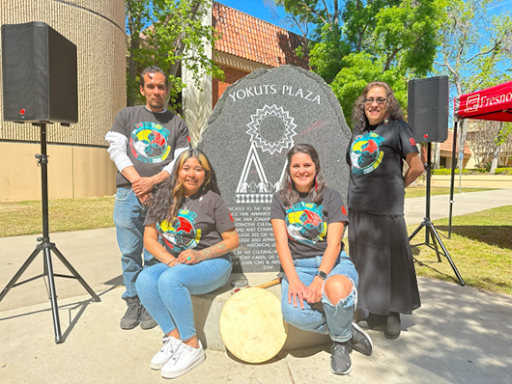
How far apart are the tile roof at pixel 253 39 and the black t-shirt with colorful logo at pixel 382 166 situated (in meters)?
14.7

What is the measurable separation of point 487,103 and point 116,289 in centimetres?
541

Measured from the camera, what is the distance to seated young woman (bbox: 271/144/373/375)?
7.34ft

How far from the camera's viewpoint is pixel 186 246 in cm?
259

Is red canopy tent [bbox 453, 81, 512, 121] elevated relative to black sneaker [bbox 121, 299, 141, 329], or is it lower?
elevated

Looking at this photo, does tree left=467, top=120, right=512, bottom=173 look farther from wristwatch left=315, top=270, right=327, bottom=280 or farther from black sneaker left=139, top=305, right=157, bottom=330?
black sneaker left=139, top=305, right=157, bottom=330

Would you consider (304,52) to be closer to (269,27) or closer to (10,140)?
(269,27)

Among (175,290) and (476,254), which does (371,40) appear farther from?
(175,290)

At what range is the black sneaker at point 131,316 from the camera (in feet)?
9.53

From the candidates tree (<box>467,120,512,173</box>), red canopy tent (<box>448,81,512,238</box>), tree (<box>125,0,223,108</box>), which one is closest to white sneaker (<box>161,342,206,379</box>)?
red canopy tent (<box>448,81,512,238</box>)

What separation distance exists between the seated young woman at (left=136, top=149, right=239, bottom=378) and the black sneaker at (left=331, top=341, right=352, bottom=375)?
2.89 ft

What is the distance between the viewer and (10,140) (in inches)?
396

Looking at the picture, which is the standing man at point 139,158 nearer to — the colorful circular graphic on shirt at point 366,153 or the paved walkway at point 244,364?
the paved walkway at point 244,364

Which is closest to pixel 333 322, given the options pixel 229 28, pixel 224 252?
pixel 224 252

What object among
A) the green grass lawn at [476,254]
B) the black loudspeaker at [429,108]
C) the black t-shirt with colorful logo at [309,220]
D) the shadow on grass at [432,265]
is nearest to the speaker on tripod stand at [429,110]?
the black loudspeaker at [429,108]
